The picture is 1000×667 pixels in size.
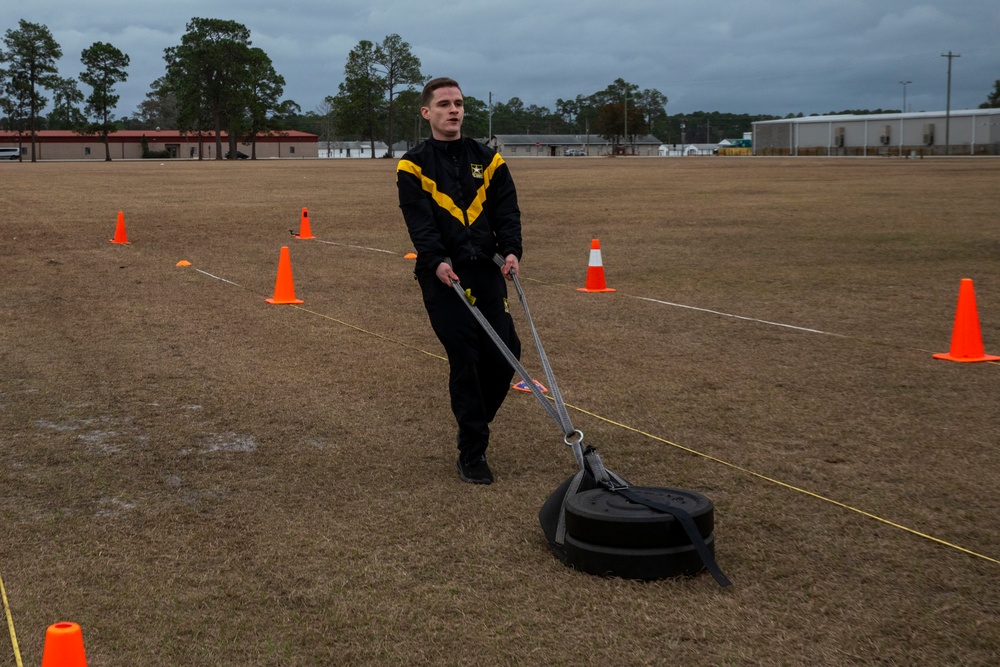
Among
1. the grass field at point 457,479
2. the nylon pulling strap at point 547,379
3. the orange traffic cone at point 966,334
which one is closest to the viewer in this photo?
the grass field at point 457,479

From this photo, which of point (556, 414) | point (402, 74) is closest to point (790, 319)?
point (556, 414)

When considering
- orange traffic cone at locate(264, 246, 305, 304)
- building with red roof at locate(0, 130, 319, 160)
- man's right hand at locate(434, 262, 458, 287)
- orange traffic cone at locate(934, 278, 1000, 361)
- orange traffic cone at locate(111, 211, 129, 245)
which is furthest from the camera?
building with red roof at locate(0, 130, 319, 160)

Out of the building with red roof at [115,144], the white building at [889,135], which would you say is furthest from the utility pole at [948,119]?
the building with red roof at [115,144]

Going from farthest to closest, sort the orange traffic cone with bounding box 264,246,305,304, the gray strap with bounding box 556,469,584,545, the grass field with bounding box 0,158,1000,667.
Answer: the orange traffic cone with bounding box 264,246,305,304 < the gray strap with bounding box 556,469,584,545 < the grass field with bounding box 0,158,1000,667

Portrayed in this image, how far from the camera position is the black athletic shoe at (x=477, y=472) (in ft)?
18.1

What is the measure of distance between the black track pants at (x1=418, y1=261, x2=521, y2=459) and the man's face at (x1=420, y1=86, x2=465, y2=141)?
2.15 ft

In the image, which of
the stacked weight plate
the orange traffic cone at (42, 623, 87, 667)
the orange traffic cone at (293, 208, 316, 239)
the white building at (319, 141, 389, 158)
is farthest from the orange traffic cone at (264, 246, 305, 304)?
the white building at (319, 141, 389, 158)

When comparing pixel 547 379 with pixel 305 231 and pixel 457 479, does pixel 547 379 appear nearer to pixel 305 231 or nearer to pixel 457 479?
pixel 457 479

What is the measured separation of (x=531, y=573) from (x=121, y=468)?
2.63 m

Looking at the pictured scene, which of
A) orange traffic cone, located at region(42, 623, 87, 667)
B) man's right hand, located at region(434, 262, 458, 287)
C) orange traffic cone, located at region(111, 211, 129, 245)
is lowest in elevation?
orange traffic cone, located at region(42, 623, 87, 667)

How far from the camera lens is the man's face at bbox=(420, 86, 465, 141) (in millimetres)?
5406

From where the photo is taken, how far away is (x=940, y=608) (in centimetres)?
395

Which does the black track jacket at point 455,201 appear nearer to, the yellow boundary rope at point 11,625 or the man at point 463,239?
the man at point 463,239

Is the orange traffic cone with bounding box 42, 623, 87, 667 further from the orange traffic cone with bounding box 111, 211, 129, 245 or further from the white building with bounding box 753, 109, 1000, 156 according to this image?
the white building with bounding box 753, 109, 1000, 156
